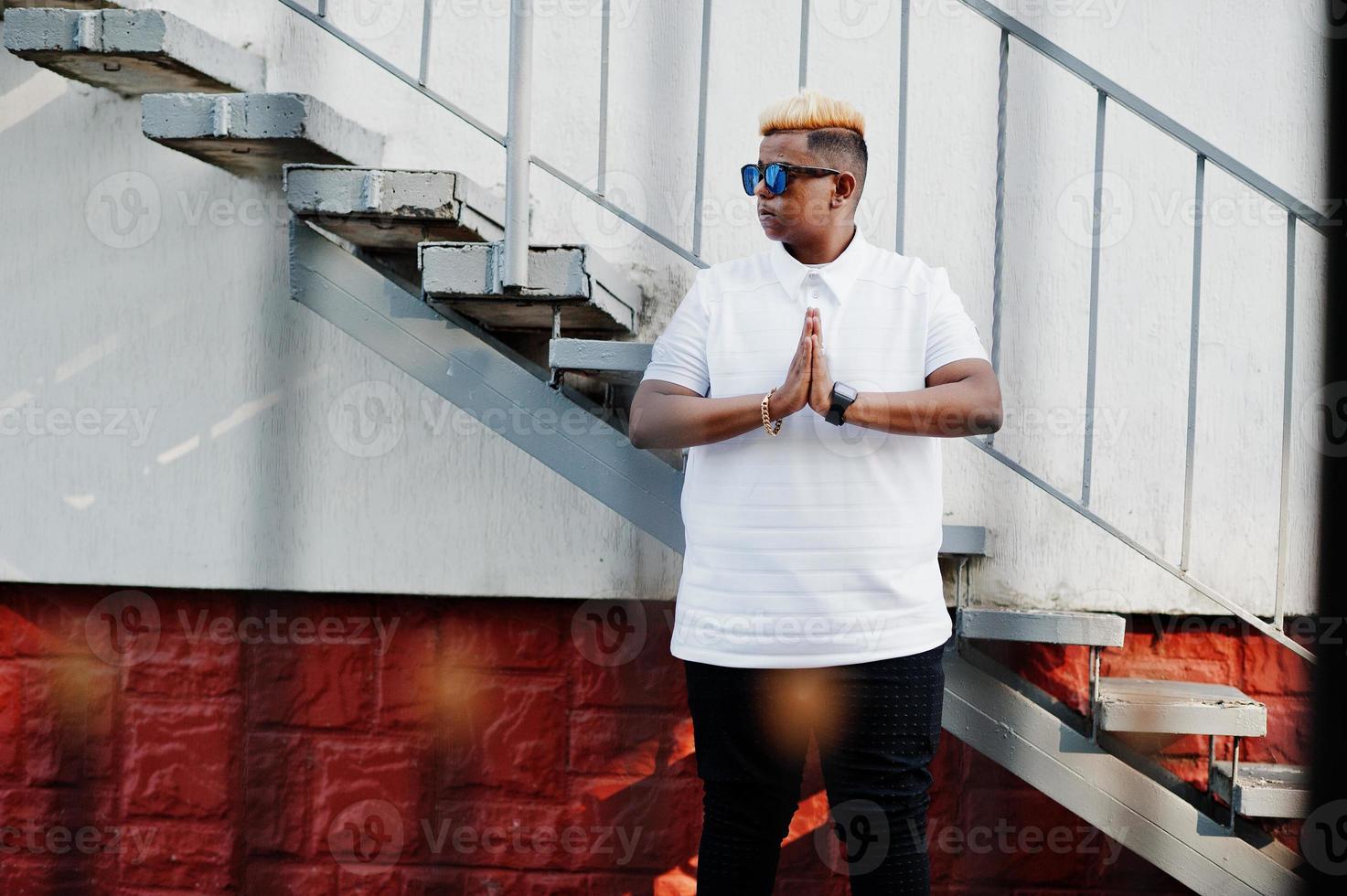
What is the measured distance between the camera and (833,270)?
6.48ft

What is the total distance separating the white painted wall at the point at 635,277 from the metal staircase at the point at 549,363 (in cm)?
57

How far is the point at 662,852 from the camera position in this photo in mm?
2971

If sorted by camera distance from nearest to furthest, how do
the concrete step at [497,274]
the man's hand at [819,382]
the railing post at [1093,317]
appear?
the man's hand at [819,382], the concrete step at [497,274], the railing post at [1093,317]

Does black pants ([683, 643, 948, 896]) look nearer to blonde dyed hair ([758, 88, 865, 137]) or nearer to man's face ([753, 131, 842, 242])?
man's face ([753, 131, 842, 242])

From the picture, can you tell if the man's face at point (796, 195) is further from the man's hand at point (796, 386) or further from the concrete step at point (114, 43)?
the concrete step at point (114, 43)

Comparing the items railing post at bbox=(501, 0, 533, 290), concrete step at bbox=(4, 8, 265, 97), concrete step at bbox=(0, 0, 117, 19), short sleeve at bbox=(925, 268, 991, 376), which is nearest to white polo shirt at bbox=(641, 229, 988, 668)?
short sleeve at bbox=(925, 268, 991, 376)

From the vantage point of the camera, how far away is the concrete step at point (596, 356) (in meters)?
2.16

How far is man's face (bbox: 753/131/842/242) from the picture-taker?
1949mm

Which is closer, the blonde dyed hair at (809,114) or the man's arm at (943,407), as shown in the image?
the man's arm at (943,407)

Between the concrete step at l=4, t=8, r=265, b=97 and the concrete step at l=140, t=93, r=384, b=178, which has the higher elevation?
the concrete step at l=4, t=8, r=265, b=97

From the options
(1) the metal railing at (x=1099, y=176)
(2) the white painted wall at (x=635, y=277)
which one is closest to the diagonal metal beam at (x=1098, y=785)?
(1) the metal railing at (x=1099, y=176)

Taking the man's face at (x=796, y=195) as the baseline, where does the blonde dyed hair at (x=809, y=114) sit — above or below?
above

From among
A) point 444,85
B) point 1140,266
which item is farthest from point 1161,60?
point 444,85

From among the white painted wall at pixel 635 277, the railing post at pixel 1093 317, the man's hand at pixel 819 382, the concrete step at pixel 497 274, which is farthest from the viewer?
the white painted wall at pixel 635 277
